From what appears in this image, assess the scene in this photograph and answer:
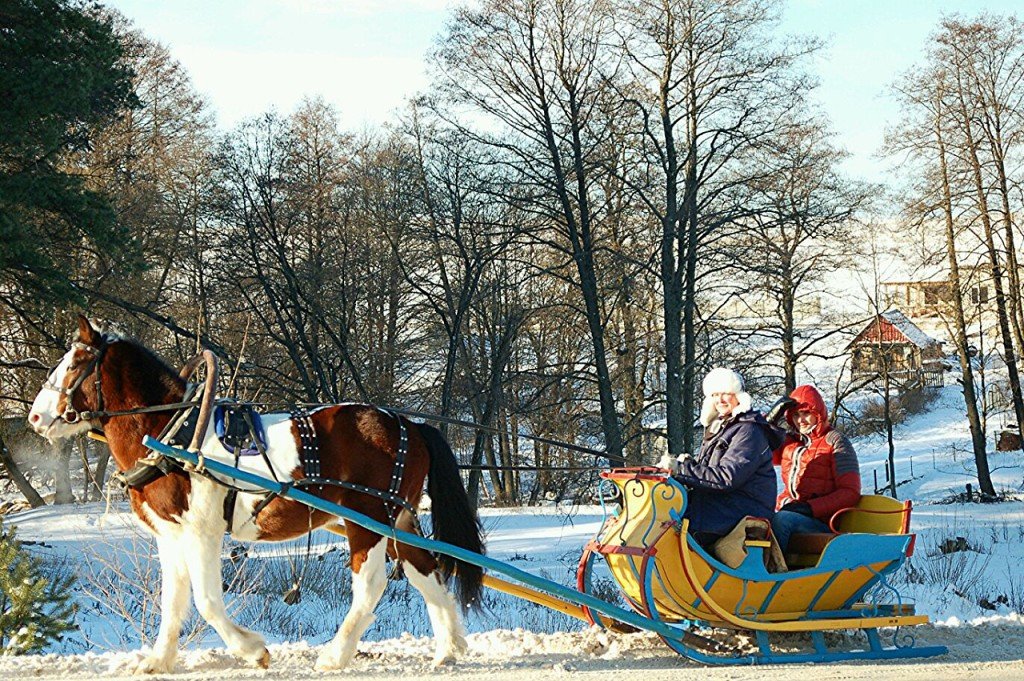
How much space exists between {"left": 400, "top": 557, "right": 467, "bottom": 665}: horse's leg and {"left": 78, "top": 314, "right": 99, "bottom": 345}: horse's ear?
6.96 feet

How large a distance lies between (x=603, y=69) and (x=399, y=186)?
4.66 metres

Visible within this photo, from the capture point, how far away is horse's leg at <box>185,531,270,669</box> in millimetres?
5945

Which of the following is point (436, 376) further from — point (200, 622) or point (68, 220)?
point (200, 622)

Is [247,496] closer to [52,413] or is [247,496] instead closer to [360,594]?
[360,594]

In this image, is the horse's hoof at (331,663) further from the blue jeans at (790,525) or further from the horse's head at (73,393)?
the blue jeans at (790,525)

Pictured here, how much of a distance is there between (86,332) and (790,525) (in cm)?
431

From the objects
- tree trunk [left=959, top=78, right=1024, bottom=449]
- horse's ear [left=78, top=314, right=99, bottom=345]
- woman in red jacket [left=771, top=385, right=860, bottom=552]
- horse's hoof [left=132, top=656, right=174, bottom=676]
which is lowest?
A: horse's hoof [left=132, top=656, right=174, bottom=676]

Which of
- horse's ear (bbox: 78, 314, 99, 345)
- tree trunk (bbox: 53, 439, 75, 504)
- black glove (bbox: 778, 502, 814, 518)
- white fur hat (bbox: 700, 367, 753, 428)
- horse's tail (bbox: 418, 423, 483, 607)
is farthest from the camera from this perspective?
tree trunk (bbox: 53, 439, 75, 504)

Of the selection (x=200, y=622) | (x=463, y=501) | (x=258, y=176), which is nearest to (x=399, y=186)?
(x=258, y=176)

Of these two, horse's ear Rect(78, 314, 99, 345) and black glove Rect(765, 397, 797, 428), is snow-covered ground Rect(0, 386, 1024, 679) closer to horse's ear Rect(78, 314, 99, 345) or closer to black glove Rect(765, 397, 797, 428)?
horse's ear Rect(78, 314, 99, 345)

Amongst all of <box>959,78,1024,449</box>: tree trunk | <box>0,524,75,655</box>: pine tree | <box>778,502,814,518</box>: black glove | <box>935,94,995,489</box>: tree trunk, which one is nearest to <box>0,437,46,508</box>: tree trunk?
<box>0,524,75,655</box>: pine tree

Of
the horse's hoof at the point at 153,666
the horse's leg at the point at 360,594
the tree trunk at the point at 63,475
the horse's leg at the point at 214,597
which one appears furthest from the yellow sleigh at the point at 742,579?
the tree trunk at the point at 63,475

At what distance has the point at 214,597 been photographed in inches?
235

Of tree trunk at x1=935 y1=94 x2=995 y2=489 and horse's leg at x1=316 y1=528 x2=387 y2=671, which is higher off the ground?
tree trunk at x1=935 y1=94 x2=995 y2=489
